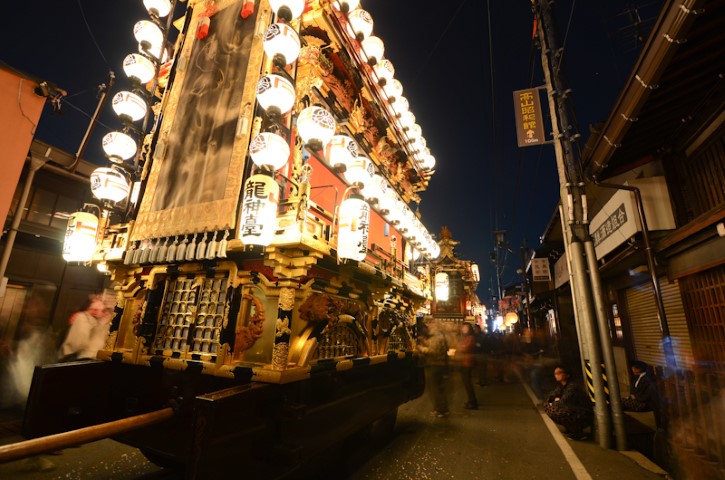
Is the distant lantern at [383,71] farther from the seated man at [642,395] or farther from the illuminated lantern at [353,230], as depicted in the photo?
the seated man at [642,395]

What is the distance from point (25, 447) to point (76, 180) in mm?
16012

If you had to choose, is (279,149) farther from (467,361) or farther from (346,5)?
(467,361)

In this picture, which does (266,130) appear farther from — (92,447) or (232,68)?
(92,447)

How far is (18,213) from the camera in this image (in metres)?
11.3

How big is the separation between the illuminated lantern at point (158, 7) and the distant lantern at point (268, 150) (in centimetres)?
717

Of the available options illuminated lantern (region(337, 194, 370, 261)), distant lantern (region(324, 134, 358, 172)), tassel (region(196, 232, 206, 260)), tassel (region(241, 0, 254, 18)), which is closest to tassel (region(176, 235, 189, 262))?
tassel (region(196, 232, 206, 260))

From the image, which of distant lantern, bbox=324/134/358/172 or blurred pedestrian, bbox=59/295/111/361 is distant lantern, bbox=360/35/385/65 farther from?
blurred pedestrian, bbox=59/295/111/361

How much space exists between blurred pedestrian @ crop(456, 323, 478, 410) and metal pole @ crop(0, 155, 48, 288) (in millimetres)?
16268

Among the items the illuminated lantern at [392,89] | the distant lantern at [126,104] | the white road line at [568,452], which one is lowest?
the white road line at [568,452]

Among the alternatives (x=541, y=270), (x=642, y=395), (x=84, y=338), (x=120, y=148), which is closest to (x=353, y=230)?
(x=120, y=148)

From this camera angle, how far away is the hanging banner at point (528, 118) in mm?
10602

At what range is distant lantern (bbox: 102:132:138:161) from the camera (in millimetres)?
8070

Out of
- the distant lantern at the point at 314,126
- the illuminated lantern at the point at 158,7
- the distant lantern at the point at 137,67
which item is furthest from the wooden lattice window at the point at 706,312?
the illuminated lantern at the point at 158,7

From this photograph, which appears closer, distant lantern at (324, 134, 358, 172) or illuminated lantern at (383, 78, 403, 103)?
distant lantern at (324, 134, 358, 172)
